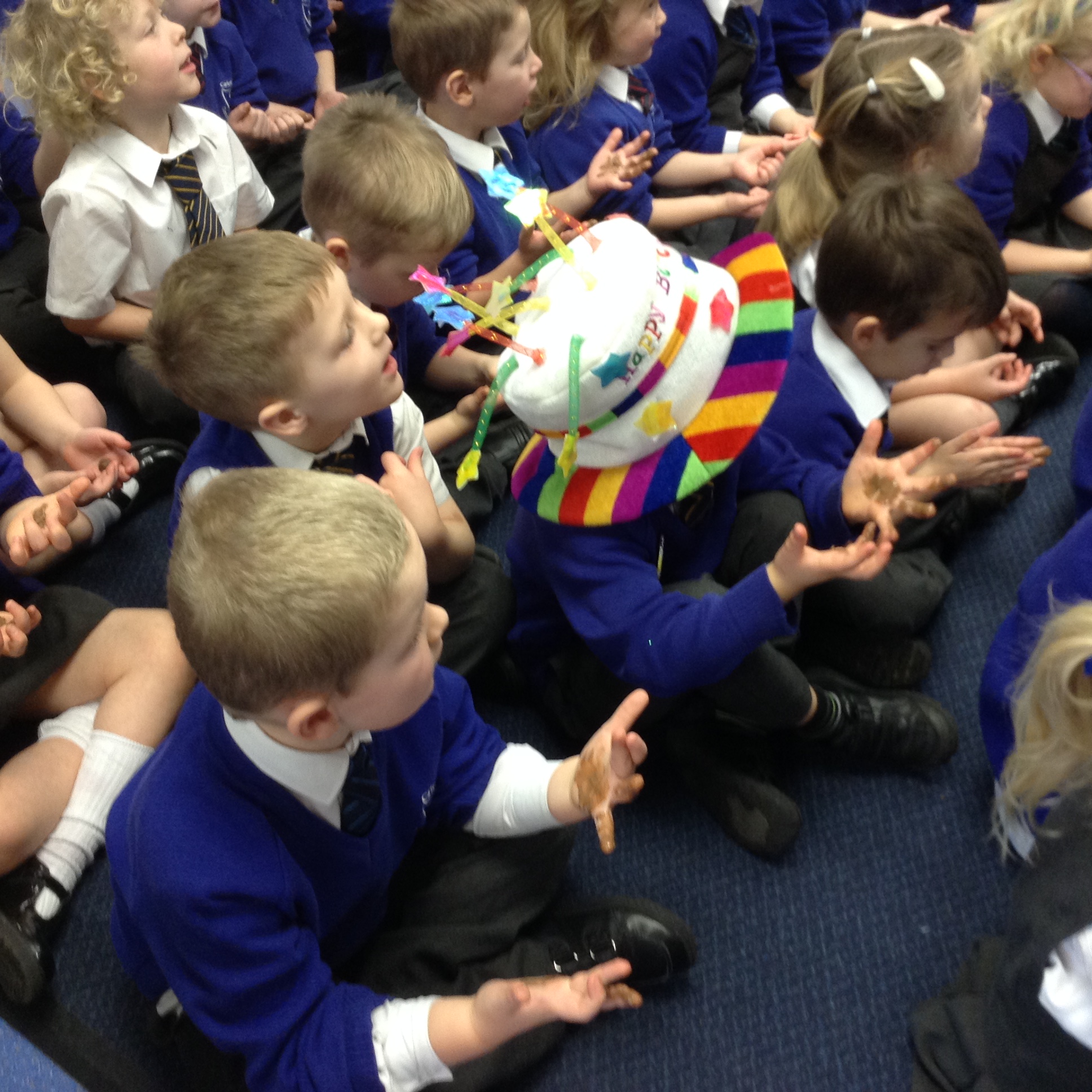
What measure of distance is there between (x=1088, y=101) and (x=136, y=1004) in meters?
1.97

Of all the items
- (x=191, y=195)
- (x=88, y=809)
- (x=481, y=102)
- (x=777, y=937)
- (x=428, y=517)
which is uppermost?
(x=481, y=102)

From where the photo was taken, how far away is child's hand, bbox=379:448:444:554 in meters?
1.05

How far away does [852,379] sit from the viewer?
4.17 feet

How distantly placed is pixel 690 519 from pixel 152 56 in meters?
1.07

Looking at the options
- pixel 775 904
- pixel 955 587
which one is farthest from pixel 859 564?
pixel 955 587

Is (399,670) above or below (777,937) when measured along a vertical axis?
above

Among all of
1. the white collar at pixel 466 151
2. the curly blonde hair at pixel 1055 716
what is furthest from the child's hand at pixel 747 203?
the curly blonde hair at pixel 1055 716

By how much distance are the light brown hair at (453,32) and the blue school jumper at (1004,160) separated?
85 cm

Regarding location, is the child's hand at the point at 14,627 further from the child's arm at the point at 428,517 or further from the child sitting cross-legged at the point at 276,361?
the child's arm at the point at 428,517

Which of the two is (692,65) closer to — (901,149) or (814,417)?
(901,149)

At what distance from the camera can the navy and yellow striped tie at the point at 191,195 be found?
1.52m

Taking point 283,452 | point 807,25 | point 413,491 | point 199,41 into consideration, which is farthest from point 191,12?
point 807,25

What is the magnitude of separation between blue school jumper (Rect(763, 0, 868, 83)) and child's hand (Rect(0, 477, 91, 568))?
2.01 m

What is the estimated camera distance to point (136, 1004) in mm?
1045
